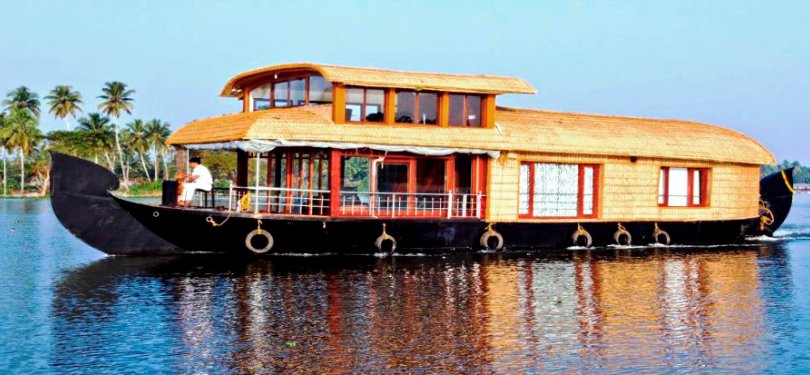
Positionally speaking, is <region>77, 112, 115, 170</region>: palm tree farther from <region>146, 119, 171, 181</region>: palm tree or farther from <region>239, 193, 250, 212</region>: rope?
<region>239, 193, 250, 212</region>: rope

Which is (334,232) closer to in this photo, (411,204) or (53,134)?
(411,204)

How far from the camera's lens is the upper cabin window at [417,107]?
71.7ft

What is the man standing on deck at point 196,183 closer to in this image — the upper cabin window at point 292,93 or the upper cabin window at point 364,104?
the upper cabin window at point 292,93

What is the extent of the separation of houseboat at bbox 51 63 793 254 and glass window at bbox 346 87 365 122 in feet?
0.11

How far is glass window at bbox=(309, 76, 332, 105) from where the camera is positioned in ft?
71.6

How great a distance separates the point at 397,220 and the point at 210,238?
4.25m

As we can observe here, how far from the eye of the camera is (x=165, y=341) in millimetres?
12406

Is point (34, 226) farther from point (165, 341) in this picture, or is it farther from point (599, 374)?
point (599, 374)

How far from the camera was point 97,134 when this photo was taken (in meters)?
79.7

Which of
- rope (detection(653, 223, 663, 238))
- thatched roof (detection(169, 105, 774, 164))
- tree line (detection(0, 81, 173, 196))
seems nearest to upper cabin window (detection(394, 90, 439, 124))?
thatched roof (detection(169, 105, 774, 164))

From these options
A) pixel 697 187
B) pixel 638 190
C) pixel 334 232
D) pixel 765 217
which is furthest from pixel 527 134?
pixel 765 217

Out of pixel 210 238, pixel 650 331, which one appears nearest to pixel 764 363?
pixel 650 331

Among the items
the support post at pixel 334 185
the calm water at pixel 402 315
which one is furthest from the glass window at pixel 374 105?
the calm water at pixel 402 315

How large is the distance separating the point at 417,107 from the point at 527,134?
302 centimetres
